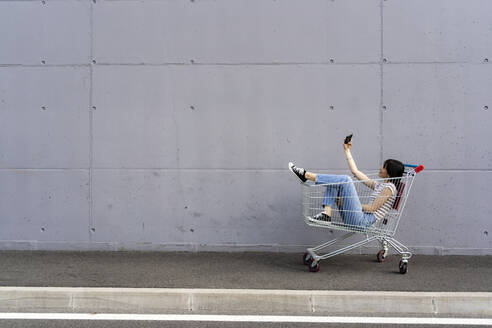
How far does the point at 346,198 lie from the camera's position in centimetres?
552

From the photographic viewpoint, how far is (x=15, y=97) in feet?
22.6

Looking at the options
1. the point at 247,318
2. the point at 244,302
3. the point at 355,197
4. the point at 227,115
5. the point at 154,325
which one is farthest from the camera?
the point at 227,115

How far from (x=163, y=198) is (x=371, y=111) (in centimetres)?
316

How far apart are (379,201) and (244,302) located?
2056 mm

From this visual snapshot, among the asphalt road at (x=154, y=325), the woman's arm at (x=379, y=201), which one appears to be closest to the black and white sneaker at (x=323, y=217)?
the woman's arm at (x=379, y=201)

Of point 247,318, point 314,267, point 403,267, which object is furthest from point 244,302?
point 403,267

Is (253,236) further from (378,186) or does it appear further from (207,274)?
(378,186)

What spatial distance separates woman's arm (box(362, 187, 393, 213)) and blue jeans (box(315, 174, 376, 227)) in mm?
82

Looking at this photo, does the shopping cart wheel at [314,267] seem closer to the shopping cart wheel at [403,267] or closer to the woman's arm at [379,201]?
the woman's arm at [379,201]

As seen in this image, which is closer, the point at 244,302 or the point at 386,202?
the point at 244,302

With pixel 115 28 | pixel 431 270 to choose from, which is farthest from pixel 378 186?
pixel 115 28

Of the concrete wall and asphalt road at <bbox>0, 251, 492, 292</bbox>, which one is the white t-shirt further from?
the concrete wall

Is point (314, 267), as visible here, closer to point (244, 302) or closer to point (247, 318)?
point (244, 302)

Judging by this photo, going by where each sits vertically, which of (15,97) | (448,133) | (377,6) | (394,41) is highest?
(377,6)
